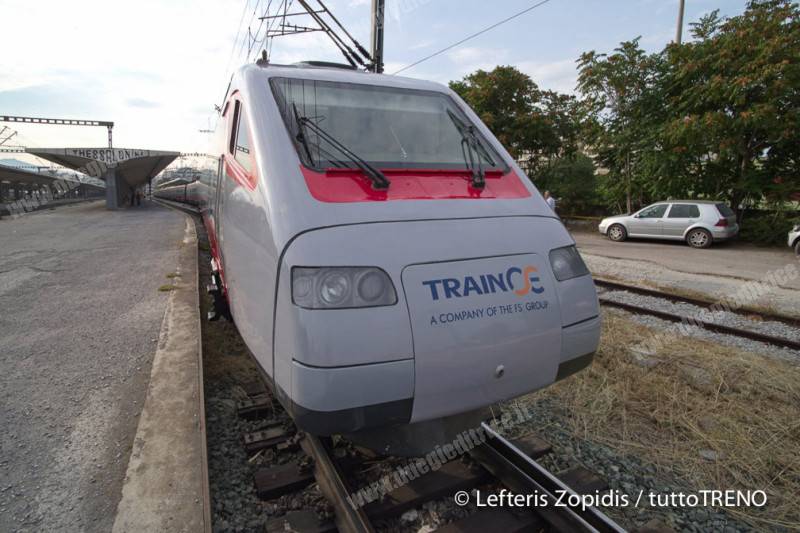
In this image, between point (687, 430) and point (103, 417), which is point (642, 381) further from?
point (103, 417)

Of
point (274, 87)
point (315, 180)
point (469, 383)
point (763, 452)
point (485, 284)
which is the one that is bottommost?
point (763, 452)

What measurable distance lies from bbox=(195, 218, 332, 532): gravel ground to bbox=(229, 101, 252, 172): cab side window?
5.72ft

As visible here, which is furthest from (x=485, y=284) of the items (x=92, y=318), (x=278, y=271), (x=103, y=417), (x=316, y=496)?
(x=92, y=318)

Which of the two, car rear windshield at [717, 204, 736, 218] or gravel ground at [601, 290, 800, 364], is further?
car rear windshield at [717, 204, 736, 218]

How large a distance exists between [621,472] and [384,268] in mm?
2050

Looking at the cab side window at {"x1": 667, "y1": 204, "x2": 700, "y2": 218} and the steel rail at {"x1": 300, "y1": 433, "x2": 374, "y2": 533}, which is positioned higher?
the cab side window at {"x1": 667, "y1": 204, "x2": 700, "y2": 218}

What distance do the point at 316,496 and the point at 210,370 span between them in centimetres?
217

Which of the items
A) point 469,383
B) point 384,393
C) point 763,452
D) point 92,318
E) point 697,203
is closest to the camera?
point 384,393

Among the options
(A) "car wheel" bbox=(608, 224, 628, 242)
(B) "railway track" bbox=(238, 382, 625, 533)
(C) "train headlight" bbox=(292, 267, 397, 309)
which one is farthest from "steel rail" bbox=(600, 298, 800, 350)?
(A) "car wheel" bbox=(608, 224, 628, 242)

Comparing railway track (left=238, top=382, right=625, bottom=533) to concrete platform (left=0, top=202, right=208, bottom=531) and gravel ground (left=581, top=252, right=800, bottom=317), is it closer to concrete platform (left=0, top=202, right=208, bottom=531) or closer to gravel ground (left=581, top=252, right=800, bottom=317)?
concrete platform (left=0, top=202, right=208, bottom=531)

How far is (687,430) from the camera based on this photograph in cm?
336

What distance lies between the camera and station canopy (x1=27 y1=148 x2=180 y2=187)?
29641mm

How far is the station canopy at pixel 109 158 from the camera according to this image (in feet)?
97.2

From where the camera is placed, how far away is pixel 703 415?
11.7 feet
